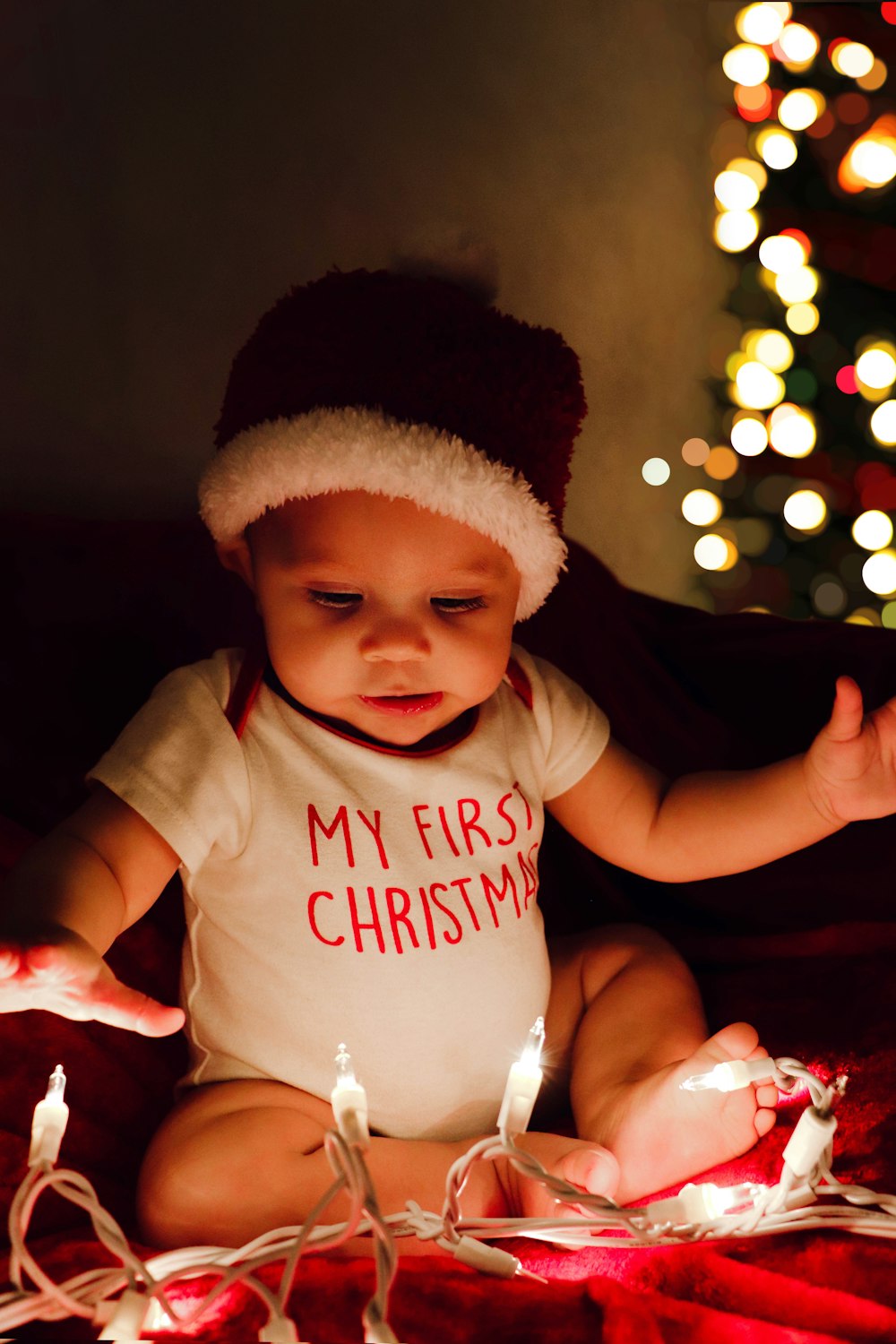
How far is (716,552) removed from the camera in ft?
5.97

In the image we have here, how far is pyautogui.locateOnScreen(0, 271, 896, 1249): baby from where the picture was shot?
76 centimetres

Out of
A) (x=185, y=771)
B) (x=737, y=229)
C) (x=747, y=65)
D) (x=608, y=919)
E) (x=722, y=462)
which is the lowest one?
(x=608, y=919)

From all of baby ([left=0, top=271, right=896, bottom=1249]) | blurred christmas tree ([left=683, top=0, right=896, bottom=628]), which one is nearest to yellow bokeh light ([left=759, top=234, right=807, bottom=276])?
blurred christmas tree ([left=683, top=0, right=896, bottom=628])

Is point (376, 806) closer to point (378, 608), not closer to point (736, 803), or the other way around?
point (378, 608)

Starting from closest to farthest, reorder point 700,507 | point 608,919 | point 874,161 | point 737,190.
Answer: point 608,919
point 874,161
point 737,190
point 700,507

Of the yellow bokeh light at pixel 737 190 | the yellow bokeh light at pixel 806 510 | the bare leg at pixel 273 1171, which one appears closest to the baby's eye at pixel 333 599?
the bare leg at pixel 273 1171

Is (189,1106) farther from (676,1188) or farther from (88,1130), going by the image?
(676,1188)

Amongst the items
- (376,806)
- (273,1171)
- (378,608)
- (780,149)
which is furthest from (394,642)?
(780,149)

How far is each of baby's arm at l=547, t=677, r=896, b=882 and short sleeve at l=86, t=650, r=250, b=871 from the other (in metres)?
0.31

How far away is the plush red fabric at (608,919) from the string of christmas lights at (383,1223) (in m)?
0.02

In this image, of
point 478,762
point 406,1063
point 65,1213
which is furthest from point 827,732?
point 65,1213

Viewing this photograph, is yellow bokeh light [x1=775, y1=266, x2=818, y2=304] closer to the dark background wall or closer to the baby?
the dark background wall

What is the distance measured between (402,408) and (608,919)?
0.59m

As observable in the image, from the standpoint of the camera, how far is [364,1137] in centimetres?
59
